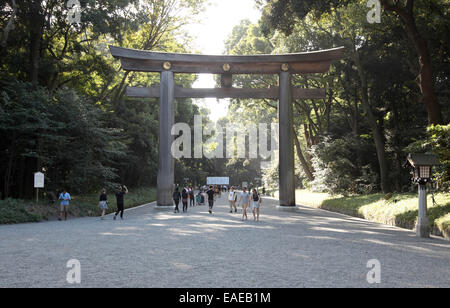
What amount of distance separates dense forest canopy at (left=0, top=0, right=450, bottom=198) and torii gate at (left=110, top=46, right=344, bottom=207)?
2.18m

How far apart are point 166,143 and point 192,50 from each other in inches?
526

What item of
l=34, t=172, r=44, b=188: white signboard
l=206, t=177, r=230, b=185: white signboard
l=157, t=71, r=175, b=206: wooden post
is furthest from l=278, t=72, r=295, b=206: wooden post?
l=206, t=177, r=230, b=185: white signboard

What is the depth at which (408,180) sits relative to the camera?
26.0 m

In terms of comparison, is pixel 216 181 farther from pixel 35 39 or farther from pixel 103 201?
pixel 103 201

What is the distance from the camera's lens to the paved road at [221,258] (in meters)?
6.21

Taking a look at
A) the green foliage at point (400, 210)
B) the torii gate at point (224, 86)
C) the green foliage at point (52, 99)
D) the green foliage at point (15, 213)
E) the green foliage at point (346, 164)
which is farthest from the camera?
the green foliage at point (346, 164)

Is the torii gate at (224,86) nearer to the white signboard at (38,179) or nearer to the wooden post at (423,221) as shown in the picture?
the white signboard at (38,179)

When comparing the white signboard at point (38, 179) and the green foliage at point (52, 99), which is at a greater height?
the green foliage at point (52, 99)

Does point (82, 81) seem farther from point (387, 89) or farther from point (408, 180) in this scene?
point (408, 180)

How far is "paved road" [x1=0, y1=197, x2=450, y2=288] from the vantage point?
245 inches

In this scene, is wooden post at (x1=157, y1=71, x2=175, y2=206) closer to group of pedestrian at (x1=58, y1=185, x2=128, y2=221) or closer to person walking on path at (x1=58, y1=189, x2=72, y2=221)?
group of pedestrian at (x1=58, y1=185, x2=128, y2=221)

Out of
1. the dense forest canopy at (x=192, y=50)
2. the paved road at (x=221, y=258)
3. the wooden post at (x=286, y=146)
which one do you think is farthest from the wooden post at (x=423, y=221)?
the wooden post at (x=286, y=146)

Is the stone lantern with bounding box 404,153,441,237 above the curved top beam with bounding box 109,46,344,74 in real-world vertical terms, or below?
below

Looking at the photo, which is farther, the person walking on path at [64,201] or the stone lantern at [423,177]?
the person walking on path at [64,201]
